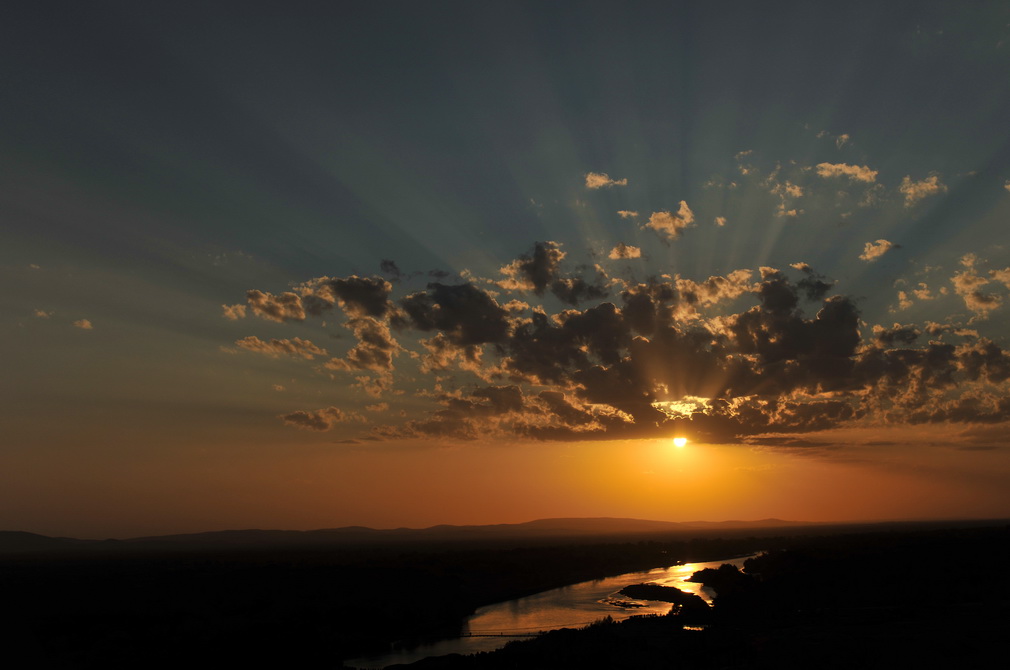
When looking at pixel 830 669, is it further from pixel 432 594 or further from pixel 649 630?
pixel 432 594

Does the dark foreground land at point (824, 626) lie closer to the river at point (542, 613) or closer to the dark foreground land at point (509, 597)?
the dark foreground land at point (509, 597)

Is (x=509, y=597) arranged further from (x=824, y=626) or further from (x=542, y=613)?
(x=824, y=626)

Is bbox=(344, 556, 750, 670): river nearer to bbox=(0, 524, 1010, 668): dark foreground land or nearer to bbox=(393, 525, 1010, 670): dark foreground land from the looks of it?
bbox=(0, 524, 1010, 668): dark foreground land

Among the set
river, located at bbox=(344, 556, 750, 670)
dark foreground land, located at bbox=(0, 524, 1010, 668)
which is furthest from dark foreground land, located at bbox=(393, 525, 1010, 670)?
river, located at bbox=(344, 556, 750, 670)

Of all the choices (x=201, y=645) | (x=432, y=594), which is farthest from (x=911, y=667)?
(x=432, y=594)

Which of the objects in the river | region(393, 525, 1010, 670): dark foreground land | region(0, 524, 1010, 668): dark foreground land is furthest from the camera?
the river

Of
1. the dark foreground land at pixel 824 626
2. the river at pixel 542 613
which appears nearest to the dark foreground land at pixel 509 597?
the dark foreground land at pixel 824 626
